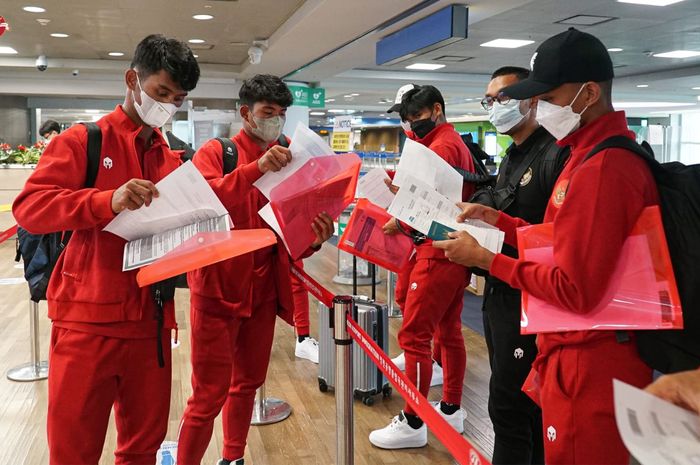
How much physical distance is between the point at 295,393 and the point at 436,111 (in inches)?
80.6

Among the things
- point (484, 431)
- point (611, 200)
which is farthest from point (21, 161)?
point (611, 200)

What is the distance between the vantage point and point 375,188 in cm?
250

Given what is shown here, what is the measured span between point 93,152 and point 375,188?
1055mm

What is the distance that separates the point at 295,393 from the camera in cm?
423

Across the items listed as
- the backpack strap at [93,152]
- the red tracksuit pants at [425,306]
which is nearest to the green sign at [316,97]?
the red tracksuit pants at [425,306]

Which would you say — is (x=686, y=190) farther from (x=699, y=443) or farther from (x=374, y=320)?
(x=374, y=320)

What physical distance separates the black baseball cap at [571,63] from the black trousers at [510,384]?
3.03ft

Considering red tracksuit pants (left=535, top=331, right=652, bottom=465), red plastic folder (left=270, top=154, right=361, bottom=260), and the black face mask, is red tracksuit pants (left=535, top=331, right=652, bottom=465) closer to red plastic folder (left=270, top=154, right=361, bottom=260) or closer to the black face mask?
red plastic folder (left=270, top=154, right=361, bottom=260)

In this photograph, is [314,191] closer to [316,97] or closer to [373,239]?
[373,239]

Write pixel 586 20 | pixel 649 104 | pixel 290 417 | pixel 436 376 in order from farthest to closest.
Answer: pixel 649 104 → pixel 586 20 → pixel 436 376 → pixel 290 417

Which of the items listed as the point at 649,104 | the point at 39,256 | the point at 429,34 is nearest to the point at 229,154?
the point at 39,256

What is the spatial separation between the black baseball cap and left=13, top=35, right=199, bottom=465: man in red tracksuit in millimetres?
1032

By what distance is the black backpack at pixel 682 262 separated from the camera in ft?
4.54

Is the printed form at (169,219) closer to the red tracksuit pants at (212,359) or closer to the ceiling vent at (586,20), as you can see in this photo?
the red tracksuit pants at (212,359)
